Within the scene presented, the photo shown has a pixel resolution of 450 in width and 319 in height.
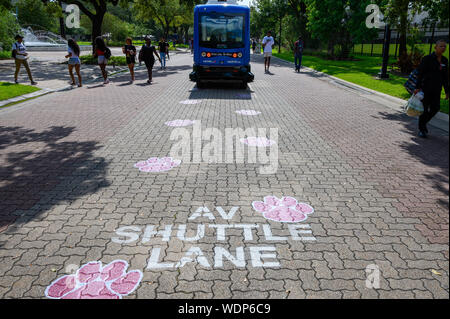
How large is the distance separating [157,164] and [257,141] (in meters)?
2.27

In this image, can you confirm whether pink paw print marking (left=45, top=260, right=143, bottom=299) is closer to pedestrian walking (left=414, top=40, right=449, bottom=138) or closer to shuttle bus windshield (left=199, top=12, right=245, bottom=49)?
pedestrian walking (left=414, top=40, right=449, bottom=138)

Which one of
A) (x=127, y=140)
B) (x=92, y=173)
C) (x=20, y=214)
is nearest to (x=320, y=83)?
(x=127, y=140)

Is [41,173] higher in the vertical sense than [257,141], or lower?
lower

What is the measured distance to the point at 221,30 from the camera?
548 inches

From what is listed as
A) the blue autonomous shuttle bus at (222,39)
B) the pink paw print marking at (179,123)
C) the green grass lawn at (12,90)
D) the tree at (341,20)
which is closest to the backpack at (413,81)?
the pink paw print marking at (179,123)

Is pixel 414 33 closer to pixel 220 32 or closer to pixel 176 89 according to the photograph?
pixel 220 32

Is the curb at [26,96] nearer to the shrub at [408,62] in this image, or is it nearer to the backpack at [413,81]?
the backpack at [413,81]

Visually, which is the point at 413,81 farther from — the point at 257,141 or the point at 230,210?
the point at 230,210

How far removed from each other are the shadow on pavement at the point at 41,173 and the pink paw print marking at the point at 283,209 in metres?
2.33

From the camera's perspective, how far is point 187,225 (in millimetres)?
4020

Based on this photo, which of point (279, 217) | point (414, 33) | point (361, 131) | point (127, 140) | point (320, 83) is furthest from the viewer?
point (320, 83)

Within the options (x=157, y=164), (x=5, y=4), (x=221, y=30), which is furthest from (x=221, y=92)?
(x=5, y=4)

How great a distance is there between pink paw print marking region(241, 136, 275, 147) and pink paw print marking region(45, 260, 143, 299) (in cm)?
429
